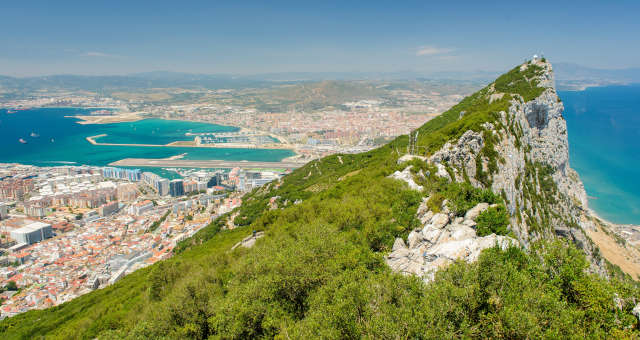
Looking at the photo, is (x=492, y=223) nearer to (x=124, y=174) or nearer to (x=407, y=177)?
(x=407, y=177)

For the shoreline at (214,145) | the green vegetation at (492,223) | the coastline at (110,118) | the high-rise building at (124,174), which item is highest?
the coastline at (110,118)

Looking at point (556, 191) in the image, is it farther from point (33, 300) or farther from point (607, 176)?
point (607, 176)

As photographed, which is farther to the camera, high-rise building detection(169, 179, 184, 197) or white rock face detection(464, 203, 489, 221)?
high-rise building detection(169, 179, 184, 197)

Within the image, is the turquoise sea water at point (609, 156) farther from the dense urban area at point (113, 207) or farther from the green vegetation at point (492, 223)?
the green vegetation at point (492, 223)

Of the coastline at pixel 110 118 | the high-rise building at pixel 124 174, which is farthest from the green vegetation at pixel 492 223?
the coastline at pixel 110 118

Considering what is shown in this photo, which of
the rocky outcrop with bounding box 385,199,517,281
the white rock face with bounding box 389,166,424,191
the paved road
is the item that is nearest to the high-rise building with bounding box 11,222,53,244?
the paved road

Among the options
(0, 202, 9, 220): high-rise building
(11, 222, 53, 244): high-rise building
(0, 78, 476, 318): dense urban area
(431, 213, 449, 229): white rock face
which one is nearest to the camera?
(431, 213, 449, 229): white rock face

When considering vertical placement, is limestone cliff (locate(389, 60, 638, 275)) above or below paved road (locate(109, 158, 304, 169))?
above

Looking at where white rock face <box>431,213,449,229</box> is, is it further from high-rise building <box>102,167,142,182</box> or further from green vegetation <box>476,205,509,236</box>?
high-rise building <box>102,167,142,182</box>
